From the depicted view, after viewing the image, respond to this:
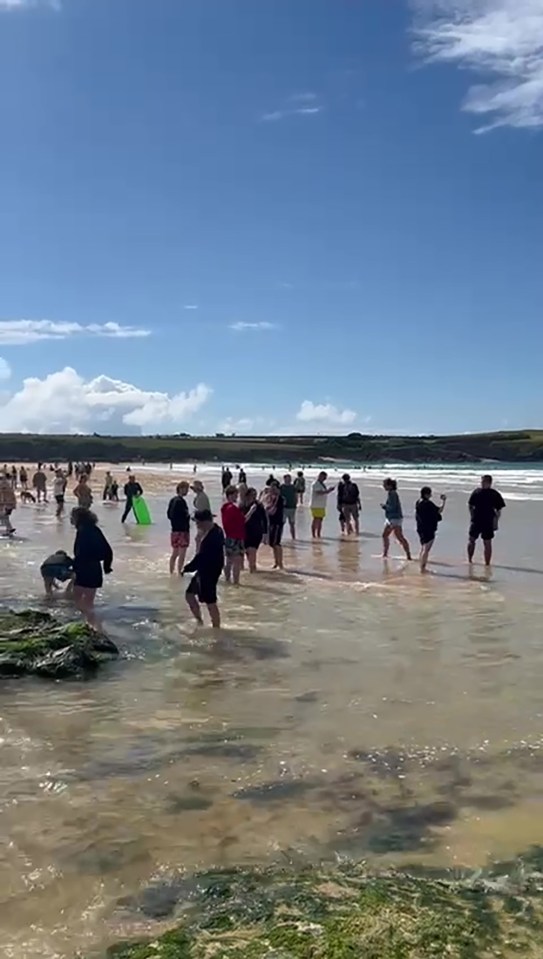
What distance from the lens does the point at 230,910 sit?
178 inches

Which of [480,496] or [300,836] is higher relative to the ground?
[480,496]

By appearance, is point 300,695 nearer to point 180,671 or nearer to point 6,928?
point 180,671

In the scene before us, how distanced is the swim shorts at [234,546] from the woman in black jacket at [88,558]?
12.2 feet

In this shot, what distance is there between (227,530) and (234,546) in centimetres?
32

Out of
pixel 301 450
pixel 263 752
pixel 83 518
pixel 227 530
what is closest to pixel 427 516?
pixel 227 530

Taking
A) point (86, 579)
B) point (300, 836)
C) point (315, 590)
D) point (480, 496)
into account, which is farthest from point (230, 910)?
point (480, 496)

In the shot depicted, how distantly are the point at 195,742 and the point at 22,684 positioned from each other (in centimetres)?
262

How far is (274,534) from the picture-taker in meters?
18.7

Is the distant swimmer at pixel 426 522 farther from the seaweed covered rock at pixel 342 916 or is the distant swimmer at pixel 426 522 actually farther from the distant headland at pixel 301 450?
the distant headland at pixel 301 450

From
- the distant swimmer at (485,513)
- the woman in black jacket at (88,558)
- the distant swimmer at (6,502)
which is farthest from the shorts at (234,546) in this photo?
the distant swimmer at (6,502)

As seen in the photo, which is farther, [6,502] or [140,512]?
[140,512]

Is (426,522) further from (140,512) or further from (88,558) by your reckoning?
(140,512)

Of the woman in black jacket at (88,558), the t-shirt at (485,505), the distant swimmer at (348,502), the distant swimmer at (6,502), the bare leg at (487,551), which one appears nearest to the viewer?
the woman in black jacket at (88,558)

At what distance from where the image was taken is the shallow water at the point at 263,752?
5164 millimetres
